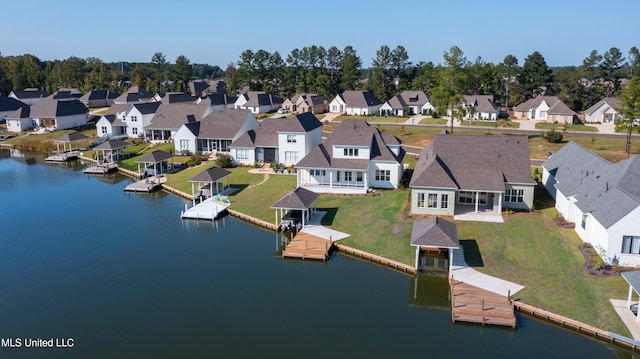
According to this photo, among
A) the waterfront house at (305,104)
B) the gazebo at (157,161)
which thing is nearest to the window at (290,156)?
the gazebo at (157,161)

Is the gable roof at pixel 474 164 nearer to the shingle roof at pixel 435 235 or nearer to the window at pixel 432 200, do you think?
the window at pixel 432 200

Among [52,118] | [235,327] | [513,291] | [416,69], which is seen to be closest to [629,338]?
[513,291]

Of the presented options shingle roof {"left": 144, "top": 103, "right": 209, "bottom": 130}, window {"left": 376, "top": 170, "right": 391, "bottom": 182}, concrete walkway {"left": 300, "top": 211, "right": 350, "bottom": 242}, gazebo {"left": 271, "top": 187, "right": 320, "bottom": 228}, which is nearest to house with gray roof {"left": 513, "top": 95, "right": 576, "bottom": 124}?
window {"left": 376, "top": 170, "right": 391, "bottom": 182}

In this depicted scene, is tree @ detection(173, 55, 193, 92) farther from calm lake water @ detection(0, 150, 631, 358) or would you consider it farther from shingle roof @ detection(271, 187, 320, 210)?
shingle roof @ detection(271, 187, 320, 210)

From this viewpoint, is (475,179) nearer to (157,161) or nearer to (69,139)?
(157,161)

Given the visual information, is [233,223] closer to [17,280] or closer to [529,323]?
[17,280]
